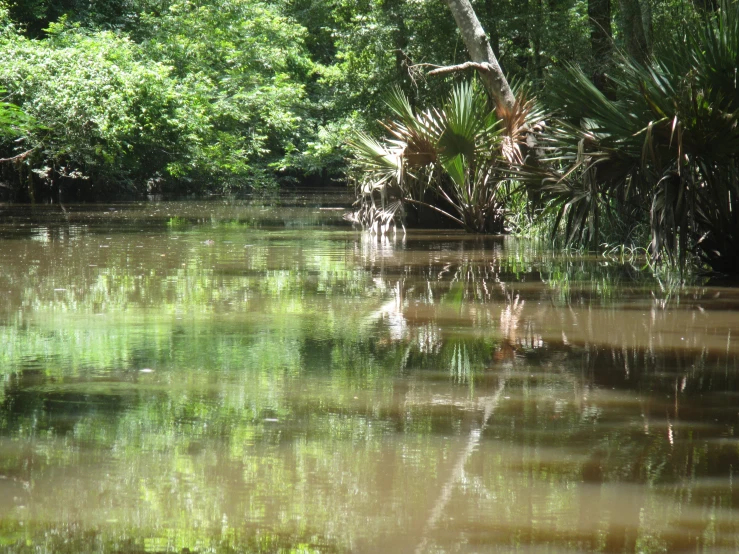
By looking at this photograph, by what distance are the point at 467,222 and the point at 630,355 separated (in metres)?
10.7

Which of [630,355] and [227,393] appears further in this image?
[630,355]

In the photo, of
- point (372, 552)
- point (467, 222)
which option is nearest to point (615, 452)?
point (372, 552)

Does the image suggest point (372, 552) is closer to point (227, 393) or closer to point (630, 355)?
point (227, 393)

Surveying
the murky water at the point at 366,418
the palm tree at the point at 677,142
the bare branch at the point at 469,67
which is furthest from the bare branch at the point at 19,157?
the palm tree at the point at 677,142

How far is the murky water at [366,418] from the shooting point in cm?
258

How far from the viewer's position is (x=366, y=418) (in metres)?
3.68

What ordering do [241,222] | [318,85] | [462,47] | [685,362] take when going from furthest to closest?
[318,85]
[462,47]
[241,222]
[685,362]

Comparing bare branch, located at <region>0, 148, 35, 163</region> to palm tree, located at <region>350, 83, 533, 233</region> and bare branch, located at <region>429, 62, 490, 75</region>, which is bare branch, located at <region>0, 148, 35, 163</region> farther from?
bare branch, located at <region>429, 62, 490, 75</region>

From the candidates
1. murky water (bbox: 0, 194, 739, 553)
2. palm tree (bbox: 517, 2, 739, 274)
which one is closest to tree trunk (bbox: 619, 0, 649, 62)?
palm tree (bbox: 517, 2, 739, 274)

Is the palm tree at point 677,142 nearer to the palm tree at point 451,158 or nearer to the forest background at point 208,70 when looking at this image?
the palm tree at point 451,158

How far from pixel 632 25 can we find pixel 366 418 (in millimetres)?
13357

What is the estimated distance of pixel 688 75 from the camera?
8.23 metres

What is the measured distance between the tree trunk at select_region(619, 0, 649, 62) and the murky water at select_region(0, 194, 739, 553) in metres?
8.53

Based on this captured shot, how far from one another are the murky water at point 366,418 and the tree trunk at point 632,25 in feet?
28.0
